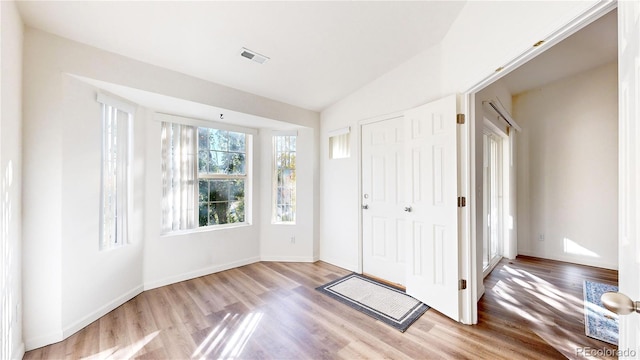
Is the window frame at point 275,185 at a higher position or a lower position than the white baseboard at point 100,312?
higher

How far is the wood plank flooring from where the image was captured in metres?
1.90

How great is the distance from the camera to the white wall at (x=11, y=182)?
61.0 inches

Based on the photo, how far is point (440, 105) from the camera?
8.03ft

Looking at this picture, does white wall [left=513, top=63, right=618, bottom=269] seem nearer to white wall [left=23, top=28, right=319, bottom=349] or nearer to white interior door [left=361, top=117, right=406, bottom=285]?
white interior door [left=361, top=117, right=406, bottom=285]

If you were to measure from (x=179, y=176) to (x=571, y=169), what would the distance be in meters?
5.95

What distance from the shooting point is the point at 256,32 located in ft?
7.39

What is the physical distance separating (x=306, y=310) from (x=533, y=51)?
2762mm

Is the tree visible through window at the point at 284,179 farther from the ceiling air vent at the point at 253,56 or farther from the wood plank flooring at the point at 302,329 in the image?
the ceiling air vent at the point at 253,56

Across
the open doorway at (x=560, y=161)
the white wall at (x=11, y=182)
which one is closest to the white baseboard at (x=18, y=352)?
the white wall at (x=11, y=182)

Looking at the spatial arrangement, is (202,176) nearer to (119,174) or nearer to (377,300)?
(119,174)

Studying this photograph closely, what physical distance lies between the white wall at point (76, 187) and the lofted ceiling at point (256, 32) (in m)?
0.17

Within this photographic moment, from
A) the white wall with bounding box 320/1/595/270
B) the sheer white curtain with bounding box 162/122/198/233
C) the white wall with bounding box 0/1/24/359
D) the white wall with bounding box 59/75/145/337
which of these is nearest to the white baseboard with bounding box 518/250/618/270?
the white wall with bounding box 320/1/595/270
